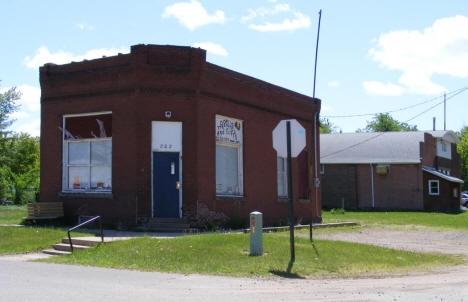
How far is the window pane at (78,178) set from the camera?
63.2 feet

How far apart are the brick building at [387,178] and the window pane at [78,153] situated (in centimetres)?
2289

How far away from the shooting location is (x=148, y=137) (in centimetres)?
1797

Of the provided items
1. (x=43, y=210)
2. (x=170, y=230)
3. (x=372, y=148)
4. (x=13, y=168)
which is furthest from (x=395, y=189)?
(x=13, y=168)

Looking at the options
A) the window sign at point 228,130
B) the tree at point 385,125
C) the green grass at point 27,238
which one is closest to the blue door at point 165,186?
the window sign at point 228,130

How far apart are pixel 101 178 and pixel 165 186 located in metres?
2.51

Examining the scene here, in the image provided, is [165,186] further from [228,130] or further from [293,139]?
[293,139]

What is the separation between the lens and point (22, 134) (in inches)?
2501

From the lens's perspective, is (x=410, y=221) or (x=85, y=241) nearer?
(x=85, y=241)

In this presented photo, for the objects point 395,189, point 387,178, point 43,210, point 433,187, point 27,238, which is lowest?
point 27,238

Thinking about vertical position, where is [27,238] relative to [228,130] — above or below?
below

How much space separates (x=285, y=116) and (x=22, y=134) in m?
48.3

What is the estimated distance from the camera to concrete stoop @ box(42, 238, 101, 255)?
46.9ft

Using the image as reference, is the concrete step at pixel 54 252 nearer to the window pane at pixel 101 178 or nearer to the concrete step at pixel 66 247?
the concrete step at pixel 66 247

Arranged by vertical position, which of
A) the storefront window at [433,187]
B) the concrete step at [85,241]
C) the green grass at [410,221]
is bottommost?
the green grass at [410,221]
